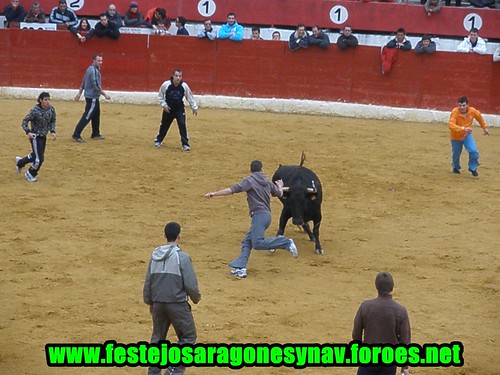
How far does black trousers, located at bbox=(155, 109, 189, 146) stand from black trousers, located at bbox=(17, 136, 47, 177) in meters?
3.05

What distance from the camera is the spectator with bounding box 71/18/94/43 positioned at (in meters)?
24.2

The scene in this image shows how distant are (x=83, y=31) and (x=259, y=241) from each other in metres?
13.1

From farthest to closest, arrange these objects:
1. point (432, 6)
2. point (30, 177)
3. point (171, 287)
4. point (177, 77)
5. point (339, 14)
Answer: point (339, 14), point (432, 6), point (177, 77), point (30, 177), point (171, 287)

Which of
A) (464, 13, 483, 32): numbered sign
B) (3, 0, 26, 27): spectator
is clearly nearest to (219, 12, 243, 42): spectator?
(3, 0, 26, 27): spectator

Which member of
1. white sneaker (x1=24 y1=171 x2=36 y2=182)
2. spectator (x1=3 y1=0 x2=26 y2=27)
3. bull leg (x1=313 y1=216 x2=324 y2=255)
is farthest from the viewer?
spectator (x1=3 y1=0 x2=26 y2=27)

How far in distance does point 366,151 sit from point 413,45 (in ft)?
18.7

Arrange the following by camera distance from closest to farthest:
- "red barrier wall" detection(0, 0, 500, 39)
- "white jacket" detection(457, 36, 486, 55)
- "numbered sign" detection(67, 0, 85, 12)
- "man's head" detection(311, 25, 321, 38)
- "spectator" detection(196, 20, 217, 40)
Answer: "white jacket" detection(457, 36, 486, 55) < "man's head" detection(311, 25, 321, 38) < "spectator" detection(196, 20, 217, 40) < "red barrier wall" detection(0, 0, 500, 39) < "numbered sign" detection(67, 0, 85, 12)

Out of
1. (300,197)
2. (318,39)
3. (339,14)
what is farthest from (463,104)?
(339,14)

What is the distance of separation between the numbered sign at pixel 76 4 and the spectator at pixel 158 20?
2.09 meters

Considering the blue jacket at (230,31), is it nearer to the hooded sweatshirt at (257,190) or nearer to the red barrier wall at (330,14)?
the red barrier wall at (330,14)

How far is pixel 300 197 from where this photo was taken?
1370cm

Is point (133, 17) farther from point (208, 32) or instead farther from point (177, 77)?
point (177, 77)

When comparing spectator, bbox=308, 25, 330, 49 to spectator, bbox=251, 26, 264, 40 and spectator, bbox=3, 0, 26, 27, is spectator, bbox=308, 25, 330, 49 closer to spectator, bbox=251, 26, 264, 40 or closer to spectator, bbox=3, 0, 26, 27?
spectator, bbox=251, 26, 264, 40

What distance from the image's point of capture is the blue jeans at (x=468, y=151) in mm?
18484
